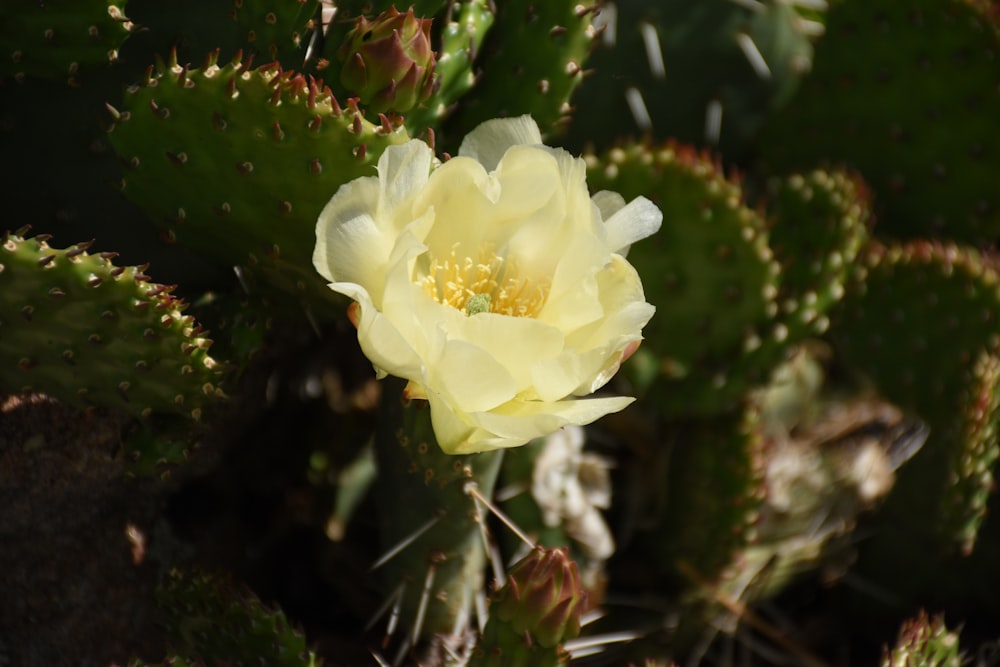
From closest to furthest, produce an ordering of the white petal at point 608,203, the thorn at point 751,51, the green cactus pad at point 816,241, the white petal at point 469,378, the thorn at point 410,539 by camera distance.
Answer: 1. the white petal at point 469,378
2. the white petal at point 608,203
3. the thorn at point 410,539
4. the green cactus pad at point 816,241
5. the thorn at point 751,51

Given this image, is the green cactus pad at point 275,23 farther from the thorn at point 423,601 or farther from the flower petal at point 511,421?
the thorn at point 423,601

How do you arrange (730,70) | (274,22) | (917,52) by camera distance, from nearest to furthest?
(274,22)
(917,52)
(730,70)

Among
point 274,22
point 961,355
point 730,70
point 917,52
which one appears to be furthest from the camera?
point 730,70

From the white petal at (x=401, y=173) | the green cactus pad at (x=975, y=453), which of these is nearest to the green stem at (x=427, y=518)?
the white petal at (x=401, y=173)

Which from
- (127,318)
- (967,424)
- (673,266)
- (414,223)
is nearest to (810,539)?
(967,424)

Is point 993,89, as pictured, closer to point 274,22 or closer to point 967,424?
point 967,424

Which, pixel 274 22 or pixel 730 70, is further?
pixel 730 70

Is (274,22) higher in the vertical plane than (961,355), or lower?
higher
